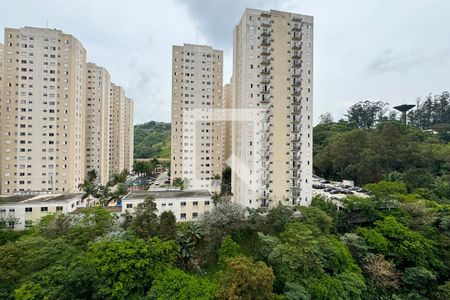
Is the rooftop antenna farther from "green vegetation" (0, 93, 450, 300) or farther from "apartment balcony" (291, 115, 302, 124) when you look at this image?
"apartment balcony" (291, 115, 302, 124)

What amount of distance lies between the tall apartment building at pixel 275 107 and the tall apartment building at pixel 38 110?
3001 cm

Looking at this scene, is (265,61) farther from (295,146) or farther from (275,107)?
(295,146)

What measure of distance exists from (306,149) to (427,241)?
1620cm

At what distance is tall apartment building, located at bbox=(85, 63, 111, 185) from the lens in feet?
164

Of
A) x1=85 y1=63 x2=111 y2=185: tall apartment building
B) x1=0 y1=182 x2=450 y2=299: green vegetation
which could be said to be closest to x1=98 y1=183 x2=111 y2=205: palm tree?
x1=0 y1=182 x2=450 y2=299: green vegetation

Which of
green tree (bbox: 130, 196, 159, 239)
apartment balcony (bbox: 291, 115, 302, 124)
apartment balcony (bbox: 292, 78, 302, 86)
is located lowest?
green tree (bbox: 130, 196, 159, 239)

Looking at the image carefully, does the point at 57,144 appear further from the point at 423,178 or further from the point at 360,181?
the point at 423,178

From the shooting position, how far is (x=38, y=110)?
3762cm

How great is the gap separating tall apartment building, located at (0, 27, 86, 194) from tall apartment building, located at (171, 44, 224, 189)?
59.7 ft

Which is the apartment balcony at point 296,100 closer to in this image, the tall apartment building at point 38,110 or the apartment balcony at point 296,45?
the apartment balcony at point 296,45

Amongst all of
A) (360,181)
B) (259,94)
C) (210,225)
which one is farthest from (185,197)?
(360,181)

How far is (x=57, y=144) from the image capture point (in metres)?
38.5

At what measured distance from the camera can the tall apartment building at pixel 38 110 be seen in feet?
120

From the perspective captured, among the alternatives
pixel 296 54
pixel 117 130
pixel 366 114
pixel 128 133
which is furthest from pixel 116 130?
pixel 366 114
